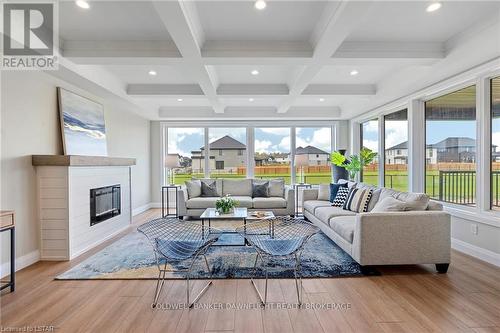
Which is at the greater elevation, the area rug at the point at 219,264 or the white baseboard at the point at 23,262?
the white baseboard at the point at 23,262

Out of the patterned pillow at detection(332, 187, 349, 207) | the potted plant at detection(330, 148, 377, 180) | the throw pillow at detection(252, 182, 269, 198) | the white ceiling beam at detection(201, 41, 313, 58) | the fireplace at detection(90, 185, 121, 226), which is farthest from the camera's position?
the throw pillow at detection(252, 182, 269, 198)

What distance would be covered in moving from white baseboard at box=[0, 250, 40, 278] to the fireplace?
75cm

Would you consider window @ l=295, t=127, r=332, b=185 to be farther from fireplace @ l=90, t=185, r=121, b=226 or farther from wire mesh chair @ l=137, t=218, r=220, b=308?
wire mesh chair @ l=137, t=218, r=220, b=308

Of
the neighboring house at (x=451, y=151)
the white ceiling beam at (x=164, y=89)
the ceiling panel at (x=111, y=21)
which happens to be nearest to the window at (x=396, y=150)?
the neighboring house at (x=451, y=151)

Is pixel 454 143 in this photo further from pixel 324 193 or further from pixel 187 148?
pixel 187 148

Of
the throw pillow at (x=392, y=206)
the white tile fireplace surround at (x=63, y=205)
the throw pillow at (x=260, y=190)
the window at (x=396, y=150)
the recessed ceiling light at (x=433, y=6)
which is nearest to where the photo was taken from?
the recessed ceiling light at (x=433, y=6)

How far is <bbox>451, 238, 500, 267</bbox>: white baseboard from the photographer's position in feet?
10.4

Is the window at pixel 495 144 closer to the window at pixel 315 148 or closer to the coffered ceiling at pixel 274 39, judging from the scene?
the coffered ceiling at pixel 274 39

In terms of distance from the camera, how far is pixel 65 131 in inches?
151

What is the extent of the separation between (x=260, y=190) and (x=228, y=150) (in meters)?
2.00

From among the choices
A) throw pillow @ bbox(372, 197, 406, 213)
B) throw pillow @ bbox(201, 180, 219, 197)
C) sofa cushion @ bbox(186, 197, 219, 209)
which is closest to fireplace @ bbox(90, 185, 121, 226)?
sofa cushion @ bbox(186, 197, 219, 209)

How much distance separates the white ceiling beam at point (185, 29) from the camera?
226 centimetres

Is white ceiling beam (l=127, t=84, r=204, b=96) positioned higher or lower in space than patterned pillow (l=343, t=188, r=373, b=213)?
higher

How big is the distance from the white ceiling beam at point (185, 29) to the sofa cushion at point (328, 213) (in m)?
2.84
